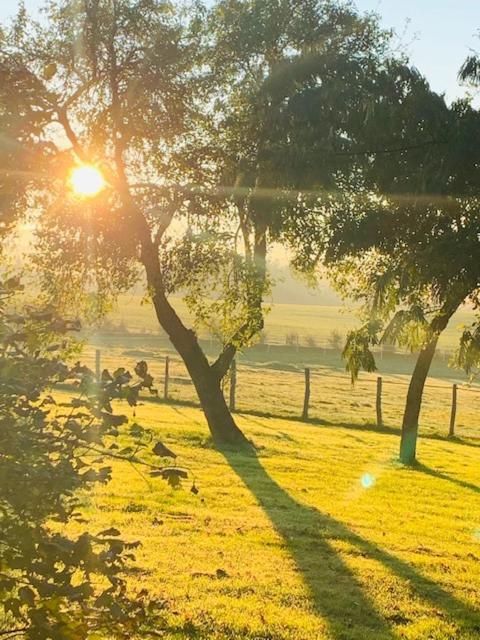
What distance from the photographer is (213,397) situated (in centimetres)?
2181

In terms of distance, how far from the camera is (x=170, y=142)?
19641 millimetres

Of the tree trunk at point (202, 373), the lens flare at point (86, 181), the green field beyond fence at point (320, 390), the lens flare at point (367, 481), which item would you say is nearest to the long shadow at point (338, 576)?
the lens flare at point (367, 481)

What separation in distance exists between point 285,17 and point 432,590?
1693 cm

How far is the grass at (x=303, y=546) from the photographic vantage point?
768cm

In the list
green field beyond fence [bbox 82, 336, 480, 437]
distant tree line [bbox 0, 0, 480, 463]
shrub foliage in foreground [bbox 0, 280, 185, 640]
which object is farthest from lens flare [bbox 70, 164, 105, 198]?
shrub foliage in foreground [bbox 0, 280, 185, 640]

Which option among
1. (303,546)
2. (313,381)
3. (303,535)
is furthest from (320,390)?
(303,546)

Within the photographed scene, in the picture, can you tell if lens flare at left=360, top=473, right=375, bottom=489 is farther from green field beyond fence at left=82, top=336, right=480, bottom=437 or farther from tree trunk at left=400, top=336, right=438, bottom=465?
green field beyond fence at left=82, top=336, right=480, bottom=437

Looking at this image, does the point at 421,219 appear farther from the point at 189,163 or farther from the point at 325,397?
the point at 325,397

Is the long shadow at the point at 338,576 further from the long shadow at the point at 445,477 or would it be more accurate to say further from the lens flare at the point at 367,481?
the long shadow at the point at 445,477

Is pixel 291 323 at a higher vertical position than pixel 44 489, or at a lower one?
higher

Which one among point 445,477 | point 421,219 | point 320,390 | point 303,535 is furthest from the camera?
point 320,390

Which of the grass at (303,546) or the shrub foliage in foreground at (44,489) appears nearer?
the shrub foliage in foreground at (44,489)

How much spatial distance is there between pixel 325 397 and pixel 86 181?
91.2 feet

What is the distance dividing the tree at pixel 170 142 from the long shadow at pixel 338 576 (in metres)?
7.41
